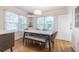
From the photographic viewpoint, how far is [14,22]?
1.52 m

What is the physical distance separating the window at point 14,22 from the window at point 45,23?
0.27m

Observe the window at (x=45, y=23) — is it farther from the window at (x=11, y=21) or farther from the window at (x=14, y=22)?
the window at (x=11, y=21)

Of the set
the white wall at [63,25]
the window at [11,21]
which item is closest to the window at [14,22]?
the window at [11,21]

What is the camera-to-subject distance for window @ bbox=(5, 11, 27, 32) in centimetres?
151

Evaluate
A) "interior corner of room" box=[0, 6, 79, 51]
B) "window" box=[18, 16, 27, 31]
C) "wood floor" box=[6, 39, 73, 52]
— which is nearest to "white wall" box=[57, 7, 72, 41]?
"interior corner of room" box=[0, 6, 79, 51]

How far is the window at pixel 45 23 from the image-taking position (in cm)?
156

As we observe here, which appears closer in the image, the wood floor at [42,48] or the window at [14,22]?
the wood floor at [42,48]

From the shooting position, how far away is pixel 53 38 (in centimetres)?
160

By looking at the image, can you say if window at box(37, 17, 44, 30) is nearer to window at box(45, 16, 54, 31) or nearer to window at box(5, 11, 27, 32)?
window at box(45, 16, 54, 31)

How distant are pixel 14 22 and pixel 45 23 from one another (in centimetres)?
56

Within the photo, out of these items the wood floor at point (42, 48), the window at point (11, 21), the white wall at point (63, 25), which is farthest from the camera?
the white wall at point (63, 25)

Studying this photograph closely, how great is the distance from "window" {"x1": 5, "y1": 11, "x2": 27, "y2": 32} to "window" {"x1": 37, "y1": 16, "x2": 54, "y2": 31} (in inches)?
10.8
